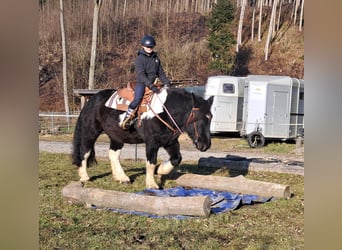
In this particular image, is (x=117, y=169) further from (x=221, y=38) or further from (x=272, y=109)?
(x=221, y=38)

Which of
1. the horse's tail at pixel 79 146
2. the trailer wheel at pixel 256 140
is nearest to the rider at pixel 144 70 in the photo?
the horse's tail at pixel 79 146

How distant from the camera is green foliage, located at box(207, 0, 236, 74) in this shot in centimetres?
2219

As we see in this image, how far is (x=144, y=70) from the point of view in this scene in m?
5.72

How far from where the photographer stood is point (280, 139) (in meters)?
14.2

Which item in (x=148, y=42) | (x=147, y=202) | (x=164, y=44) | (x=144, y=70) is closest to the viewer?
(x=147, y=202)

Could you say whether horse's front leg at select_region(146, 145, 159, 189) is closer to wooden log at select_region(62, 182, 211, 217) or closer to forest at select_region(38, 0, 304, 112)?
wooden log at select_region(62, 182, 211, 217)

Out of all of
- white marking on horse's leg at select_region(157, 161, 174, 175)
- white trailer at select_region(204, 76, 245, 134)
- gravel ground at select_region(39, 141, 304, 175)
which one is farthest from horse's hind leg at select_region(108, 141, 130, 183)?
white trailer at select_region(204, 76, 245, 134)

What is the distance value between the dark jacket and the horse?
0.28m

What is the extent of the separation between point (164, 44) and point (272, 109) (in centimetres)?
833

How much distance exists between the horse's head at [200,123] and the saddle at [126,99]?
66 cm

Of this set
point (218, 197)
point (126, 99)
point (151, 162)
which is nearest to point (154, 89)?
point (126, 99)
